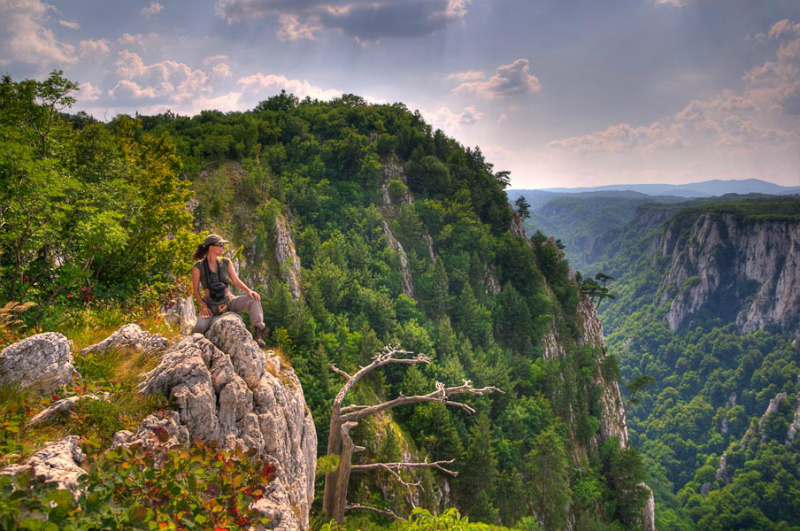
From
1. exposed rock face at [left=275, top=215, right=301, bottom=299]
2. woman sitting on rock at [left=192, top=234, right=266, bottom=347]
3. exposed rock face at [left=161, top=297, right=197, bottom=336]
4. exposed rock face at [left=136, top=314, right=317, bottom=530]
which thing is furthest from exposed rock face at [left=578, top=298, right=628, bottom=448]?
woman sitting on rock at [left=192, top=234, right=266, bottom=347]

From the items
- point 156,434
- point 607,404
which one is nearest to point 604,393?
point 607,404

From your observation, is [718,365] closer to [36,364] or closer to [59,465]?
[59,465]

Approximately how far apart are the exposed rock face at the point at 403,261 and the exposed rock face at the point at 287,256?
13.5m

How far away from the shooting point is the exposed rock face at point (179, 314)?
10730 mm

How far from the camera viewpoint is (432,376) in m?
32.7

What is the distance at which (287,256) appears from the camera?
3300cm

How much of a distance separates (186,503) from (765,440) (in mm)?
139105

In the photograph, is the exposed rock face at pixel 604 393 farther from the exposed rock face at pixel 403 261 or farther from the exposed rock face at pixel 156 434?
the exposed rock face at pixel 156 434

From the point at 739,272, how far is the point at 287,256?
655 ft

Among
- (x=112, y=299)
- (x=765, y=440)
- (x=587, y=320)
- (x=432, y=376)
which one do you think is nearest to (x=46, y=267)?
(x=112, y=299)

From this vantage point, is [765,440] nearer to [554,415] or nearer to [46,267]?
[554,415]

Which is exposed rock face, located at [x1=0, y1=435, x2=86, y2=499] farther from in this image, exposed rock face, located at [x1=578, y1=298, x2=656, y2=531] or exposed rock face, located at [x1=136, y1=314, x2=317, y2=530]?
exposed rock face, located at [x1=578, y1=298, x2=656, y2=531]

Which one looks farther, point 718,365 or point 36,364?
point 718,365

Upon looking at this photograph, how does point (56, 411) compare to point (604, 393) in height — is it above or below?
above
